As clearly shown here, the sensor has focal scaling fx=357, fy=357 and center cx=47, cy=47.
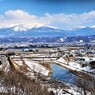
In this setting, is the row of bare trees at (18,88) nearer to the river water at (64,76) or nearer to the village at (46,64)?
→ the village at (46,64)

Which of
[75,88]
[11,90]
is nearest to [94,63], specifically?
[75,88]

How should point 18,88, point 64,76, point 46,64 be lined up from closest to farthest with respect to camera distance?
point 18,88, point 64,76, point 46,64

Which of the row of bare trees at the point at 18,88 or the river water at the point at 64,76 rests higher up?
the row of bare trees at the point at 18,88

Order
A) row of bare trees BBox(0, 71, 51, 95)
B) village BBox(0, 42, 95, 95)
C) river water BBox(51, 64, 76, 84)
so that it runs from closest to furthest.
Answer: row of bare trees BBox(0, 71, 51, 95), river water BBox(51, 64, 76, 84), village BBox(0, 42, 95, 95)

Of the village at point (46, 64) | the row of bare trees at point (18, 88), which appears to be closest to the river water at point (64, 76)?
the village at point (46, 64)

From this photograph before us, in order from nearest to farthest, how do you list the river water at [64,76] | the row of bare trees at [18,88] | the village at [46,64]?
the row of bare trees at [18,88], the river water at [64,76], the village at [46,64]

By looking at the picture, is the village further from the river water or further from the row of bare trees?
the row of bare trees

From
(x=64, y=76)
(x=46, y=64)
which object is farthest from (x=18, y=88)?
(x=46, y=64)

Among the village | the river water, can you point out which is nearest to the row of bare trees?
the village

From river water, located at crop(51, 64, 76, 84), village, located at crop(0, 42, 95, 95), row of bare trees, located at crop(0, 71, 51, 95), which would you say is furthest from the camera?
Result: village, located at crop(0, 42, 95, 95)

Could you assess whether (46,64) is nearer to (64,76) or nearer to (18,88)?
(64,76)

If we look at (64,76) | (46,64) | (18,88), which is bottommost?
(46,64)

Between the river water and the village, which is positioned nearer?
the river water

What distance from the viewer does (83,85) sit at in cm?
1597
